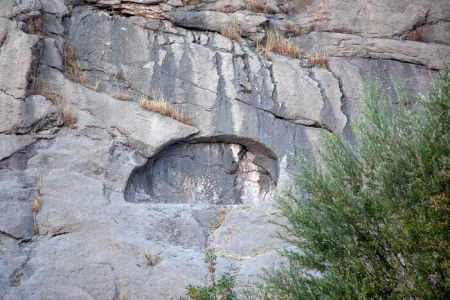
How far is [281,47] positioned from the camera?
12727 millimetres

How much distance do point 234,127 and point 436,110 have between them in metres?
5.63

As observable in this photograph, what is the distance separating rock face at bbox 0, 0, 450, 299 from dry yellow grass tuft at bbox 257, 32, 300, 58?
19 cm

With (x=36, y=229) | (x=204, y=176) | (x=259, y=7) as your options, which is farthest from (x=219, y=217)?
(x=259, y=7)

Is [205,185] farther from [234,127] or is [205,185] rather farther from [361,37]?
[361,37]

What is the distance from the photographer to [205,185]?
10.8 metres

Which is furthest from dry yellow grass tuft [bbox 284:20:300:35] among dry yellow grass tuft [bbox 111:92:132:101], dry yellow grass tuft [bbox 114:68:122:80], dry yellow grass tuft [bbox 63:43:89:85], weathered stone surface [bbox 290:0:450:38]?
dry yellow grass tuft [bbox 63:43:89:85]

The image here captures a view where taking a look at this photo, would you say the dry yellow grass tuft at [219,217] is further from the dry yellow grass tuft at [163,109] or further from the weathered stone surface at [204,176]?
the dry yellow grass tuft at [163,109]

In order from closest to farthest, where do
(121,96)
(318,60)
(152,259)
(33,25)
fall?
(152,259)
(121,96)
(33,25)
(318,60)

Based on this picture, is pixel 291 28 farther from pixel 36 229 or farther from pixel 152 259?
pixel 36 229

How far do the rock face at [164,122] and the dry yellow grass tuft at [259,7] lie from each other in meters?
0.07

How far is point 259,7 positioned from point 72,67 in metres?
4.46

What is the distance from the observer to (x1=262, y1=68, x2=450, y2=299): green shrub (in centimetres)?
523

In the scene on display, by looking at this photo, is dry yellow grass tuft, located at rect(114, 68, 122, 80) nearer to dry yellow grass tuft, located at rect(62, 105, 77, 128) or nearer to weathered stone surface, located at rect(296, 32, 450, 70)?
dry yellow grass tuft, located at rect(62, 105, 77, 128)

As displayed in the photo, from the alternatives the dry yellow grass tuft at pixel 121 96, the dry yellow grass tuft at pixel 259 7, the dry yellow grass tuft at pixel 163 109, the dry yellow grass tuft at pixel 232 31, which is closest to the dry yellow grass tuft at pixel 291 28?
the dry yellow grass tuft at pixel 259 7
